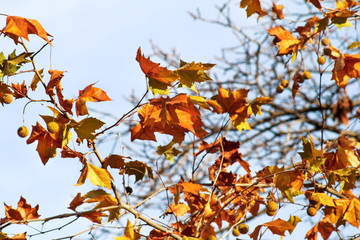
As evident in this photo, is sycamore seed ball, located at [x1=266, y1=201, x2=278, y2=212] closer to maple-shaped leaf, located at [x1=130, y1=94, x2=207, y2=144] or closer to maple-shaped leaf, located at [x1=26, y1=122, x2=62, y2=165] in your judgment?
maple-shaped leaf, located at [x1=130, y1=94, x2=207, y2=144]

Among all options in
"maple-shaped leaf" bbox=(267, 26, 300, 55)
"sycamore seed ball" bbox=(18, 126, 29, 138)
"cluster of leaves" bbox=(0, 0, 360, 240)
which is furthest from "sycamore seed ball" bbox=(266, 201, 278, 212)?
"sycamore seed ball" bbox=(18, 126, 29, 138)

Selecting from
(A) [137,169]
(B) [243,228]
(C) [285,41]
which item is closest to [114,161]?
(A) [137,169]

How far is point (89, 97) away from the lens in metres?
1.56

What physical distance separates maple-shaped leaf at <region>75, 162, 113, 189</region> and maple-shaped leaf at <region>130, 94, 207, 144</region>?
0.23 metres

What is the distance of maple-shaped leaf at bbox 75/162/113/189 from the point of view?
1.54 metres

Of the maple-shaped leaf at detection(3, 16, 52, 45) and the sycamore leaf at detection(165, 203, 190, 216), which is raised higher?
the maple-shaped leaf at detection(3, 16, 52, 45)

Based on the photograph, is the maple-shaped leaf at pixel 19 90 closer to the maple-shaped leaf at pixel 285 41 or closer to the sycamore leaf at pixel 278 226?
the sycamore leaf at pixel 278 226

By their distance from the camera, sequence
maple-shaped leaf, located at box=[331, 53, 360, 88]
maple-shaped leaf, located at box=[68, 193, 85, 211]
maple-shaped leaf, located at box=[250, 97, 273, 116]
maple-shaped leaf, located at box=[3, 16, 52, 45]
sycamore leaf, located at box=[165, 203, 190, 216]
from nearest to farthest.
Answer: maple-shaped leaf, located at box=[3, 16, 52, 45], maple-shaped leaf, located at box=[68, 193, 85, 211], maple-shaped leaf, located at box=[250, 97, 273, 116], sycamore leaf, located at box=[165, 203, 190, 216], maple-shaped leaf, located at box=[331, 53, 360, 88]

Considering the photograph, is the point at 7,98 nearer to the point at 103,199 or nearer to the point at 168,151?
the point at 103,199

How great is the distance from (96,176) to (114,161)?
5.7 inches

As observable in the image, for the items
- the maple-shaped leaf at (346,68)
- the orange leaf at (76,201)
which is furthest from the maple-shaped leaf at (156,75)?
the maple-shaped leaf at (346,68)

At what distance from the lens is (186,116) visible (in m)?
1.62

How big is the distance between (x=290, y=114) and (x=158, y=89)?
494 cm

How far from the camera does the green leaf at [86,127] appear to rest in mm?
1515
